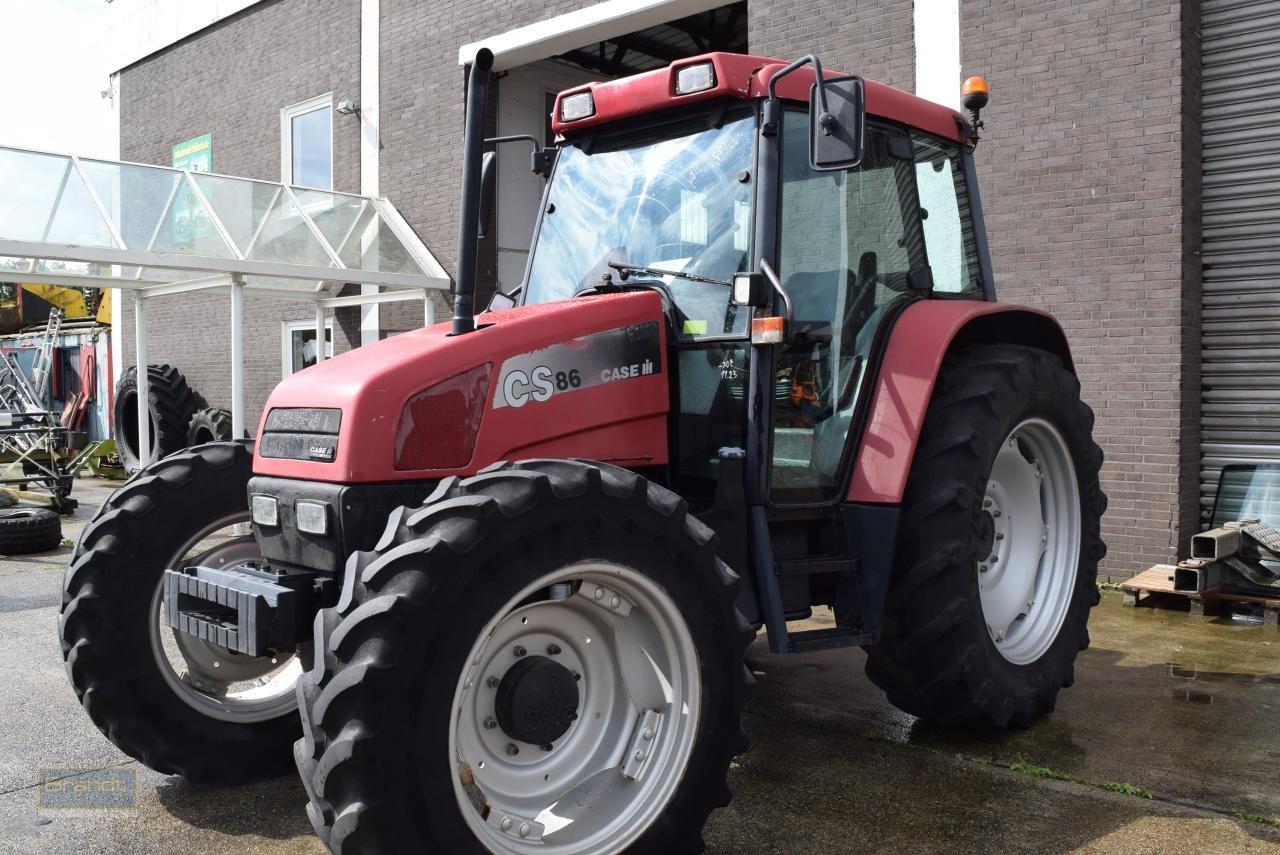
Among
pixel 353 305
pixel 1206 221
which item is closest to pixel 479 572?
pixel 1206 221

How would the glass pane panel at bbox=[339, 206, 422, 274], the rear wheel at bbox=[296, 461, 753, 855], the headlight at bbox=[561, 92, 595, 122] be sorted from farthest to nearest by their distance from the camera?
the glass pane panel at bbox=[339, 206, 422, 274] < the headlight at bbox=[561, 92, 595, 122] < the rear wheel at bbox=[296, 461, 753, 855]

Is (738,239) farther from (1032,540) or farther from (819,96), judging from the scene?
(1032,540)

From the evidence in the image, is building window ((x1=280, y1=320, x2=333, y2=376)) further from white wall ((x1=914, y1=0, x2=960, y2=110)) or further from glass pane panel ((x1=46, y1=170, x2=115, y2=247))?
white wall ((x1=914, y1=0, x2=960, y2=110))

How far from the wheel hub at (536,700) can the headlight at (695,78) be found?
1.95m

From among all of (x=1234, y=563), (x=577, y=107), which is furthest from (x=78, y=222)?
(x=1234, y=563)

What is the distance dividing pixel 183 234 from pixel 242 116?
238 inches

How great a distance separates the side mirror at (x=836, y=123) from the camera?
10.4 ft

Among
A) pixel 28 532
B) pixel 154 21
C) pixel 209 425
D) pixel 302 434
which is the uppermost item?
pixel 154 21

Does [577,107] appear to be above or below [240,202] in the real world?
below

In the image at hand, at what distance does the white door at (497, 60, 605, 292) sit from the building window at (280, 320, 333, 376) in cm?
308

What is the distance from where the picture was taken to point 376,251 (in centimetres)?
1191

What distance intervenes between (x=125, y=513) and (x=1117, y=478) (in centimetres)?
600

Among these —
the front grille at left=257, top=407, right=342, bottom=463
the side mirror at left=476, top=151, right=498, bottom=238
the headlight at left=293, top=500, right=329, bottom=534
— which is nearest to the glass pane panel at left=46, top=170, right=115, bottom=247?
the side mirror at left=476, top=151, right=498, bottom=238

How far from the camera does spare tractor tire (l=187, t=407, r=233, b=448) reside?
1233 centimetres
